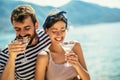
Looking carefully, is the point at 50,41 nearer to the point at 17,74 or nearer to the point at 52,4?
the point at 17,74

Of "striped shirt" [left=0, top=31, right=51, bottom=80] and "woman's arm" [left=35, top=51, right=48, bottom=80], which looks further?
"striped shirt" [left=0, top=31, right=51, bottom=80]

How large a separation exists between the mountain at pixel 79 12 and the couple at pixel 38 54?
240 centimetres

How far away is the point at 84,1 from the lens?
17.4ft

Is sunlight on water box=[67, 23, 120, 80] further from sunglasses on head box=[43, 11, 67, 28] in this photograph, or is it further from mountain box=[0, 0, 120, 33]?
sunglasses on head box=[43, 11, 67, 28]

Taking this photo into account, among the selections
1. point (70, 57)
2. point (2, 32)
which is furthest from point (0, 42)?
point (70, 57)

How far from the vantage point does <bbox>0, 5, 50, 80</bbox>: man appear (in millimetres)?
2287

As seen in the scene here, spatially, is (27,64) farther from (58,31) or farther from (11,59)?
(58,31)

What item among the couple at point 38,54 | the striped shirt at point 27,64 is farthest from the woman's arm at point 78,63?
the striped shirt at point 27,64

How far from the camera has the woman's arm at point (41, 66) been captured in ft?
7.29

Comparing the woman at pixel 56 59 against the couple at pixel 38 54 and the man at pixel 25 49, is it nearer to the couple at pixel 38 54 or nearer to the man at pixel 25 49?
the couple at pixel 38 54

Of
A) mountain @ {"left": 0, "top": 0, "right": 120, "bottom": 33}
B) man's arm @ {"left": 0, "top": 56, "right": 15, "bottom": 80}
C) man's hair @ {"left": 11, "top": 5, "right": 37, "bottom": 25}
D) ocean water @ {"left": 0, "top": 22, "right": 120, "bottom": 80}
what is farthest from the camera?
ocean water @ {"left": 0, "top": 22, "right": 120, "bottom": 80}

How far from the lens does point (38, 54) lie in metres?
2.28

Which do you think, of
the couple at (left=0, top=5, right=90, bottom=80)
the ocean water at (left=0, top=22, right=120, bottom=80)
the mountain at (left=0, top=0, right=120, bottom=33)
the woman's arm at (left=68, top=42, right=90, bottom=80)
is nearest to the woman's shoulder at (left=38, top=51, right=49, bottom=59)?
the couple at (left=0, top=5, right=90, bottom=80)

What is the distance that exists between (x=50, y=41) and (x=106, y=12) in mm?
3202
